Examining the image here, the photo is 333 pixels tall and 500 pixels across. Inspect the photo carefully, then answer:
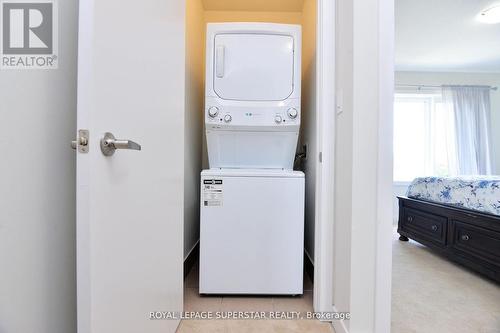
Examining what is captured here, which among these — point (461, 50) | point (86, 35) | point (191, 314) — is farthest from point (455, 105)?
point (86, 35)

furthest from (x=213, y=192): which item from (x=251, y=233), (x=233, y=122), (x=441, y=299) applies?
(x=441, y=299)

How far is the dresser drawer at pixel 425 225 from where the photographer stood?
2.23 m

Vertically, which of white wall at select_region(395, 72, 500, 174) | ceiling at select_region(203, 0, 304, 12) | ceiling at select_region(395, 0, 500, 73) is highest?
ceiling at select_region(395, 0, 500, 73)

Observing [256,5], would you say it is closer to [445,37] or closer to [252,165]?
[252,165]

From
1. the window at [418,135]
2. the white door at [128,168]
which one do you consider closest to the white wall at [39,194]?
the white door at [128,168]

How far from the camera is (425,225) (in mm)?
2443

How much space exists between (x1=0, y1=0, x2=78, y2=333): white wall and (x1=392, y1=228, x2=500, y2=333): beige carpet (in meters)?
A: 1.48

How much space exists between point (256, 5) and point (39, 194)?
2.27 m

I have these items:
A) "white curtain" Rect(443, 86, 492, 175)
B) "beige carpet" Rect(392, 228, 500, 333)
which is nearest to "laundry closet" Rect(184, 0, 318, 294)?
"beige carpet" Rect(392, 228, 500, 333)

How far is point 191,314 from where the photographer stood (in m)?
1.38

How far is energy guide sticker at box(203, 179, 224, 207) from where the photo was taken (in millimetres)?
1508

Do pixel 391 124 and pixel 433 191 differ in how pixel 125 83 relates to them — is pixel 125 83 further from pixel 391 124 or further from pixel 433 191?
pixel 433 191

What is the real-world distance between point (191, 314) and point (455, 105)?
454 centimetres

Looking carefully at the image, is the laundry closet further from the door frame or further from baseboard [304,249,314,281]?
the door frame
